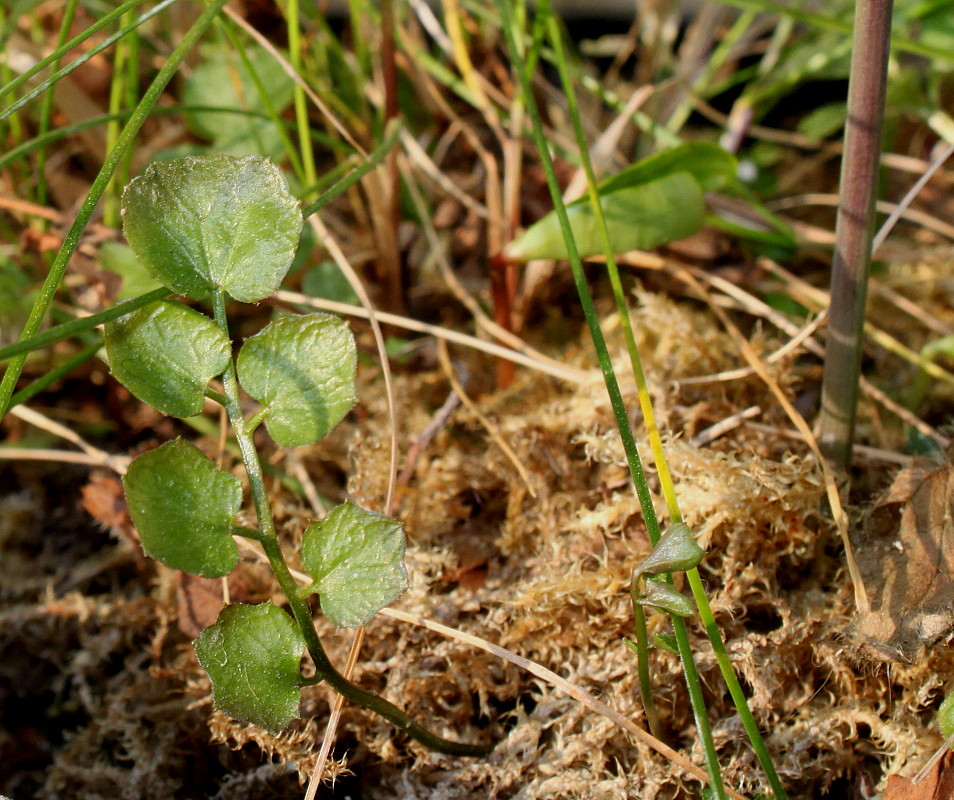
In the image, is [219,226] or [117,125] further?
[117,125]

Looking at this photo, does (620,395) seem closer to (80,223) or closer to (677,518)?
(677,518)

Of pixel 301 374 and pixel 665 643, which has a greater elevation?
pixel 301 374

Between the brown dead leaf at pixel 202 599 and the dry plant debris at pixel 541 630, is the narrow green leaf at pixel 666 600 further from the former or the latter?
the brown dead leaf at pixel 202 599

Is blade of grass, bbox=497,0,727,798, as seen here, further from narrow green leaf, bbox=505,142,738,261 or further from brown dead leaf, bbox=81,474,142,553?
brown dead leaf, bbox=81,474,142,553

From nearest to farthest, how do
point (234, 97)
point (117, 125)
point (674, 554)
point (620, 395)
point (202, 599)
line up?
point (674, 554), point (620, 395), point (202, 599), point (117, 125), point (234, 97)

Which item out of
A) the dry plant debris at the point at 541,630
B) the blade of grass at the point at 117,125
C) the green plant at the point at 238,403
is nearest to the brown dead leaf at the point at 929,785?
the dry plant debris at the point at 541,630

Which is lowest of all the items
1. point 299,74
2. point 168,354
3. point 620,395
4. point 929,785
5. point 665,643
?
point 929,785

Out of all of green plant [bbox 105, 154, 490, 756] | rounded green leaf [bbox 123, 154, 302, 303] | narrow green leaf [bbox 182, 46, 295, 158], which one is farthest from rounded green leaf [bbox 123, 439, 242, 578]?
narrow green leaf [bbox 182, 46, 295, 158]

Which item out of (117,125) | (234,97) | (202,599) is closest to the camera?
(202,599)

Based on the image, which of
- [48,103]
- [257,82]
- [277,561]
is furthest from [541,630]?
[48,103]
